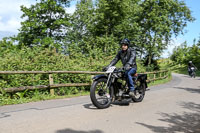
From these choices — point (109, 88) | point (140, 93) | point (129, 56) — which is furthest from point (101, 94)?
point (140, 93)

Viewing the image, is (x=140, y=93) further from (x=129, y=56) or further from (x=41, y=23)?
(x=41, y=23)

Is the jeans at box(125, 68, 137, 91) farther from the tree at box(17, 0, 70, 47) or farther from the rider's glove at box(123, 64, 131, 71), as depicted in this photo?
the tree at box(17, 0, 70, 47)

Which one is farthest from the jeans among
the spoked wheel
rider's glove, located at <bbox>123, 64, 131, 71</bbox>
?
the spoked wheel

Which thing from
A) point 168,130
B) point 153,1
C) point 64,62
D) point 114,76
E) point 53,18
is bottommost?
point 168,130

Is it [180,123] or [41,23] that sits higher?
[41,23]

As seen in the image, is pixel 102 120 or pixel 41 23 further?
pixel 41 23

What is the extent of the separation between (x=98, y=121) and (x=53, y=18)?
94.3 feet

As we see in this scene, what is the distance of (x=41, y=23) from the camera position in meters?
29.0

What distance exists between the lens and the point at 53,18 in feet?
102

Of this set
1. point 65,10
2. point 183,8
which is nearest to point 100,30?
point 65,10

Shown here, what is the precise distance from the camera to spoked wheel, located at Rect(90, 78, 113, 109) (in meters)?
5.87

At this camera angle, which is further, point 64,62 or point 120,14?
point 120,14

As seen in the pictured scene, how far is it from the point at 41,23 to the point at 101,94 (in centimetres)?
2535

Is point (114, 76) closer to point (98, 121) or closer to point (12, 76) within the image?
point (98, 121)
